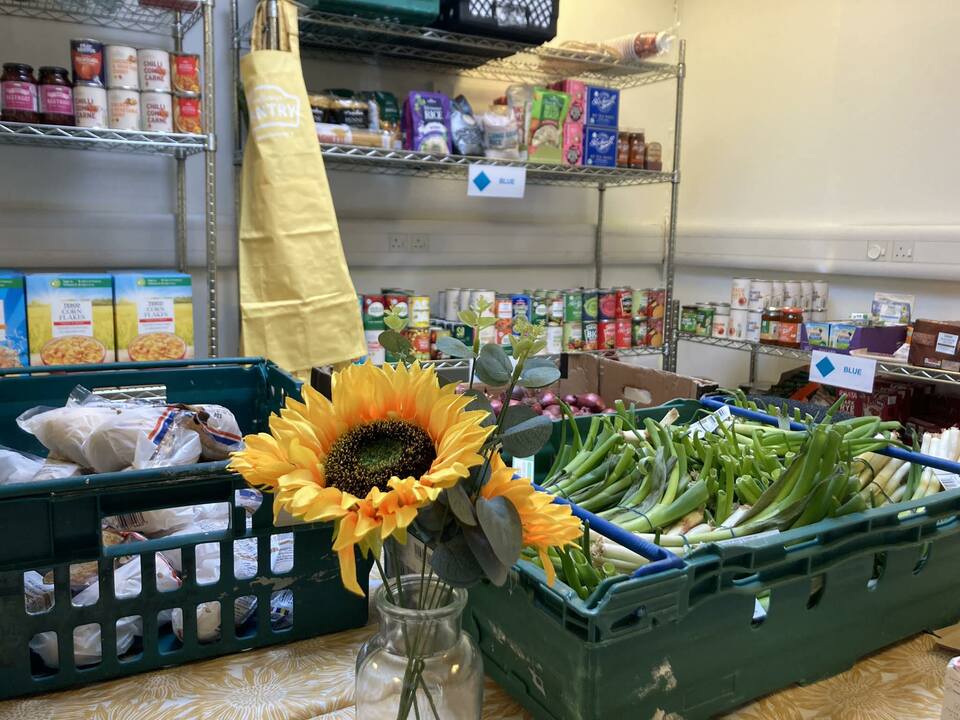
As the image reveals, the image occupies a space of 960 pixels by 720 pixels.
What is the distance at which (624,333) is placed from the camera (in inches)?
113

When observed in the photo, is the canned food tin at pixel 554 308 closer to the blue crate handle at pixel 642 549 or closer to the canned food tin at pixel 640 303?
the canned food tin at pixel 640 303

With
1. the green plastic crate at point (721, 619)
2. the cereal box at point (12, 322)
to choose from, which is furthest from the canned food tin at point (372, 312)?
the green plastic crate at point (721, 619)

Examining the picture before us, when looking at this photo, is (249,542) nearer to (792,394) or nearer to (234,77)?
(234,77)

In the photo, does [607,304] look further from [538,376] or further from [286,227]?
[538,376]

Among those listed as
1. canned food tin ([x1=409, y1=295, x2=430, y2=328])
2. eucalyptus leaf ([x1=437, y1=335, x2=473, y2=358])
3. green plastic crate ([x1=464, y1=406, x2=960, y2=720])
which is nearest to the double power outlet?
canned food tin ([x1=409, y1=295, x2=430, y2=328])

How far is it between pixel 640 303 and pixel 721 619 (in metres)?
2.24

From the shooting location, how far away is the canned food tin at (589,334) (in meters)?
2.80

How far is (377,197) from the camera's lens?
2.80 meters

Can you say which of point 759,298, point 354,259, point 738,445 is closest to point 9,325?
point 354,259

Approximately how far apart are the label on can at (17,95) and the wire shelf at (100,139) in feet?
0.17

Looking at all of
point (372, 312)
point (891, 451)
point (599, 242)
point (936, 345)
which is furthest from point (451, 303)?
point (891, 451)

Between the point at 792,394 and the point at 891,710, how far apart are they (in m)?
1.99

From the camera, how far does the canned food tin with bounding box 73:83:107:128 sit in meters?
1.93

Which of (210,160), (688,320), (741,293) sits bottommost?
(688,320)
